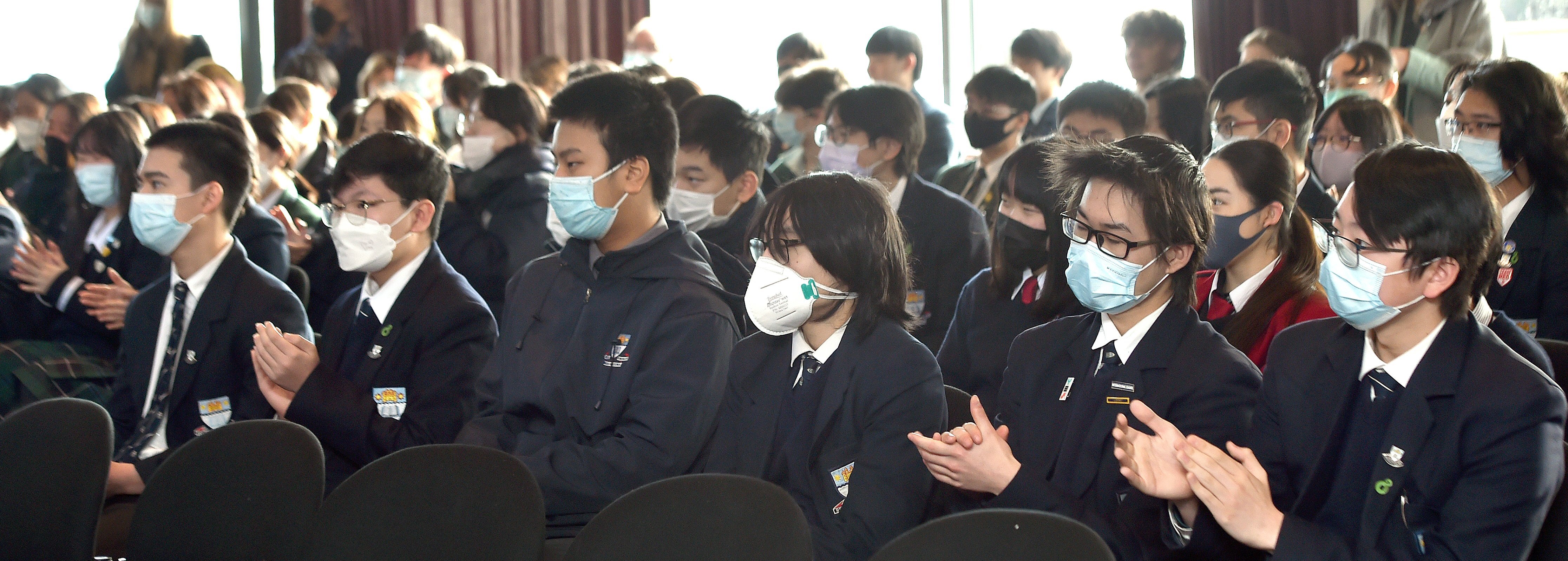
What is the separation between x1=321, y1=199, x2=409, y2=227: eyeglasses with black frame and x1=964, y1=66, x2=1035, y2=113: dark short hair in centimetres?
263

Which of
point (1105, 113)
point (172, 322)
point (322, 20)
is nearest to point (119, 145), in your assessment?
point (172, 322)

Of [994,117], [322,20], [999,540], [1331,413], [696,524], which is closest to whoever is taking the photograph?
[999,540]

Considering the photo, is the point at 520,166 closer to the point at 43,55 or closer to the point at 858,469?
the point at 858,469

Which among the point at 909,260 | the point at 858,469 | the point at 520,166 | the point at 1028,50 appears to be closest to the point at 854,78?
the point at 1028,50

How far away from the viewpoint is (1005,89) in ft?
16.1

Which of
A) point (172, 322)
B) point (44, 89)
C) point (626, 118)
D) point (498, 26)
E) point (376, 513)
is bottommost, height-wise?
point (376, 513)

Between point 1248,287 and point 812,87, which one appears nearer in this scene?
point 1248,287

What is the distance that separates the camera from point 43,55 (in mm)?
8594

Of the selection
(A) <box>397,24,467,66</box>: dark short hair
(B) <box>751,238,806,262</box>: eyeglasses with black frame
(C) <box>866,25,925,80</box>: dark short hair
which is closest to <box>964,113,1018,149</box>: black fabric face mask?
(C) <box>866,25,925,80</box>: dark short hair

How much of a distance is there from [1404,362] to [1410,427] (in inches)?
4.9

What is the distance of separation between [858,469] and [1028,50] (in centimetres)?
438

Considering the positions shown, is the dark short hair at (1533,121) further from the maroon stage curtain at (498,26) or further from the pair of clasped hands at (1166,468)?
the maroon stage curtain at (498,26)

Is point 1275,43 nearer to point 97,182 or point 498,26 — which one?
point 97,182

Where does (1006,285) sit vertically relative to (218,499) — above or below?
above
